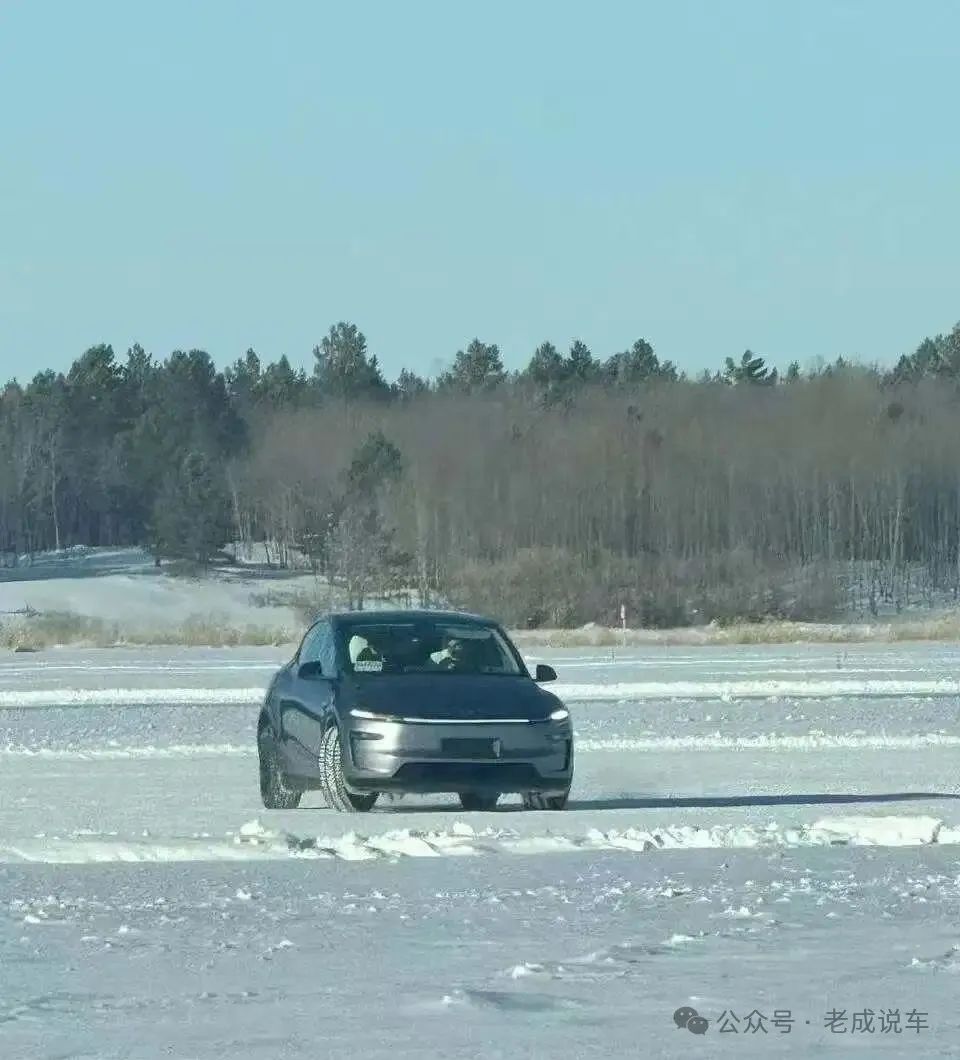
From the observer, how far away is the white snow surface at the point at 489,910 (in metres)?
7.21

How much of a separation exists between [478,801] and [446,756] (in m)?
1.49

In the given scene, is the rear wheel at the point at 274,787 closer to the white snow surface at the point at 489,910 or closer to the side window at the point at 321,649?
the white snow surface at the point at 489,910

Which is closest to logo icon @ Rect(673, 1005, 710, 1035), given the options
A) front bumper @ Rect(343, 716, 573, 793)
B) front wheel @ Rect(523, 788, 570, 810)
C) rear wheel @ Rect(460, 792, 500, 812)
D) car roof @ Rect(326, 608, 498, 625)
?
front bumper @ Rect(343, 716, 573, 793)

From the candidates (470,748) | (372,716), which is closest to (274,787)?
(372,716)

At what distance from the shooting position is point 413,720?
1440 cm

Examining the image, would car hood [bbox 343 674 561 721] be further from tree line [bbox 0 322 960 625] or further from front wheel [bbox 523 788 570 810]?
tree line [bbox 0 322 960 625]

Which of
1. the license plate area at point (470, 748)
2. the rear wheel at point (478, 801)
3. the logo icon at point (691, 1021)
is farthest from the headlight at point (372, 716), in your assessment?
the logo icon at point (691, 1021)

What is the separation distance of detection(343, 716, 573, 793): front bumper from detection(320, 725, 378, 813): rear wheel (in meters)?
0.14

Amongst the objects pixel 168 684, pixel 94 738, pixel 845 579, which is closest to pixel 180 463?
pixel 845 579

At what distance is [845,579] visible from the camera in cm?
8250

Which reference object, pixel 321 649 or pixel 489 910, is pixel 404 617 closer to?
pixel 321 649

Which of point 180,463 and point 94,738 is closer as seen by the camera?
point 94,738

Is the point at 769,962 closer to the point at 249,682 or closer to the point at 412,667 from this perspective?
the point at 412,667

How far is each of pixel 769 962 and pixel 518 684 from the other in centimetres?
683
